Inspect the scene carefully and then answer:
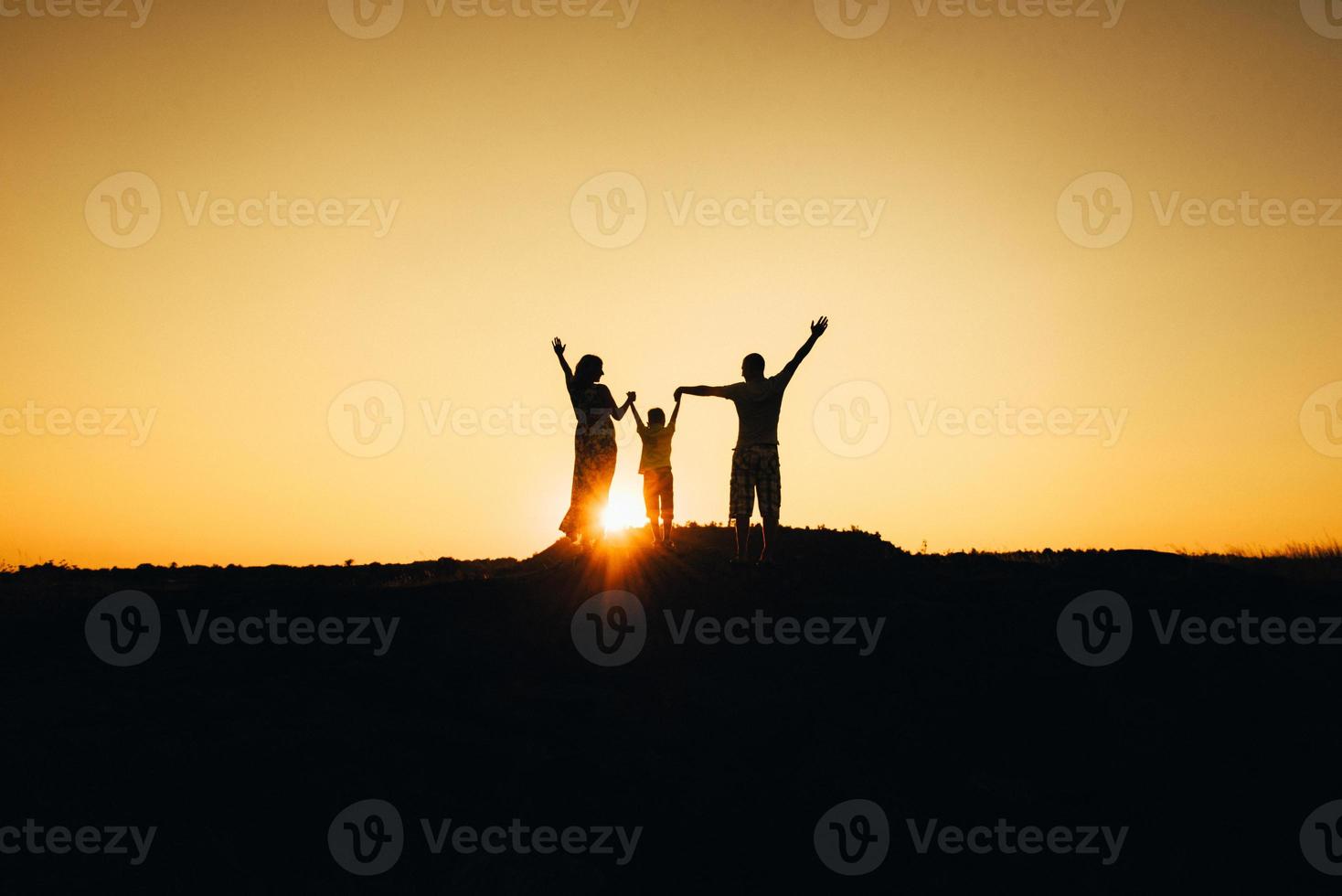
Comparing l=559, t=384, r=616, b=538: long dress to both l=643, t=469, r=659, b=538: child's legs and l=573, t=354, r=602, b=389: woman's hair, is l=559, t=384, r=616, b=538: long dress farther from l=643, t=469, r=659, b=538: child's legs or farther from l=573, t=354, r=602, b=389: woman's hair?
l=643, t=469, r=659, b=538: child's legs

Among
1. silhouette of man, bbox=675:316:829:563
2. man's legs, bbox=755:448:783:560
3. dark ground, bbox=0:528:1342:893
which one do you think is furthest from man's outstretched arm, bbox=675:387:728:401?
dark ground, bbox=0:528:1342:893

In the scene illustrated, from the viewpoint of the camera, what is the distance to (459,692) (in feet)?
28.0

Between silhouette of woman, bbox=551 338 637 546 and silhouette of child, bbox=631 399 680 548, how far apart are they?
153 cm

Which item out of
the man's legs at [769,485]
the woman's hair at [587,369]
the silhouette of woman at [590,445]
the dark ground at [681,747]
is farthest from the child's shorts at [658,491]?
the dark ground at [681,747]

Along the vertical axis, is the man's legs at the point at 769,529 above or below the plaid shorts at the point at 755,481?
below

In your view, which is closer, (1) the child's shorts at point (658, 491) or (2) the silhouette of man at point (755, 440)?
(2) the silhouette of man at point (755, 440)

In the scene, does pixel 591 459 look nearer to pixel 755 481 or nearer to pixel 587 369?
pixel 587 369

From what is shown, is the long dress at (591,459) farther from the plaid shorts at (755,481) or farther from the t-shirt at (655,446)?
the plaid shorts at (755,481)

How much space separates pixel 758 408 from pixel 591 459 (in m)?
3.06

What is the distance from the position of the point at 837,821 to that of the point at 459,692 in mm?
3633

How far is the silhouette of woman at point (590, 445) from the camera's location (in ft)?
43.9

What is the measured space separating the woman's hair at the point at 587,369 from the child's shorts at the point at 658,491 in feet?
9.34

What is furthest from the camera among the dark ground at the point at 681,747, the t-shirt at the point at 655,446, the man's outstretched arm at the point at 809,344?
the t-shirt at the point at 655,446

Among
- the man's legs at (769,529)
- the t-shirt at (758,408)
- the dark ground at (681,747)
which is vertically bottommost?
the dark ground at (681,747)
